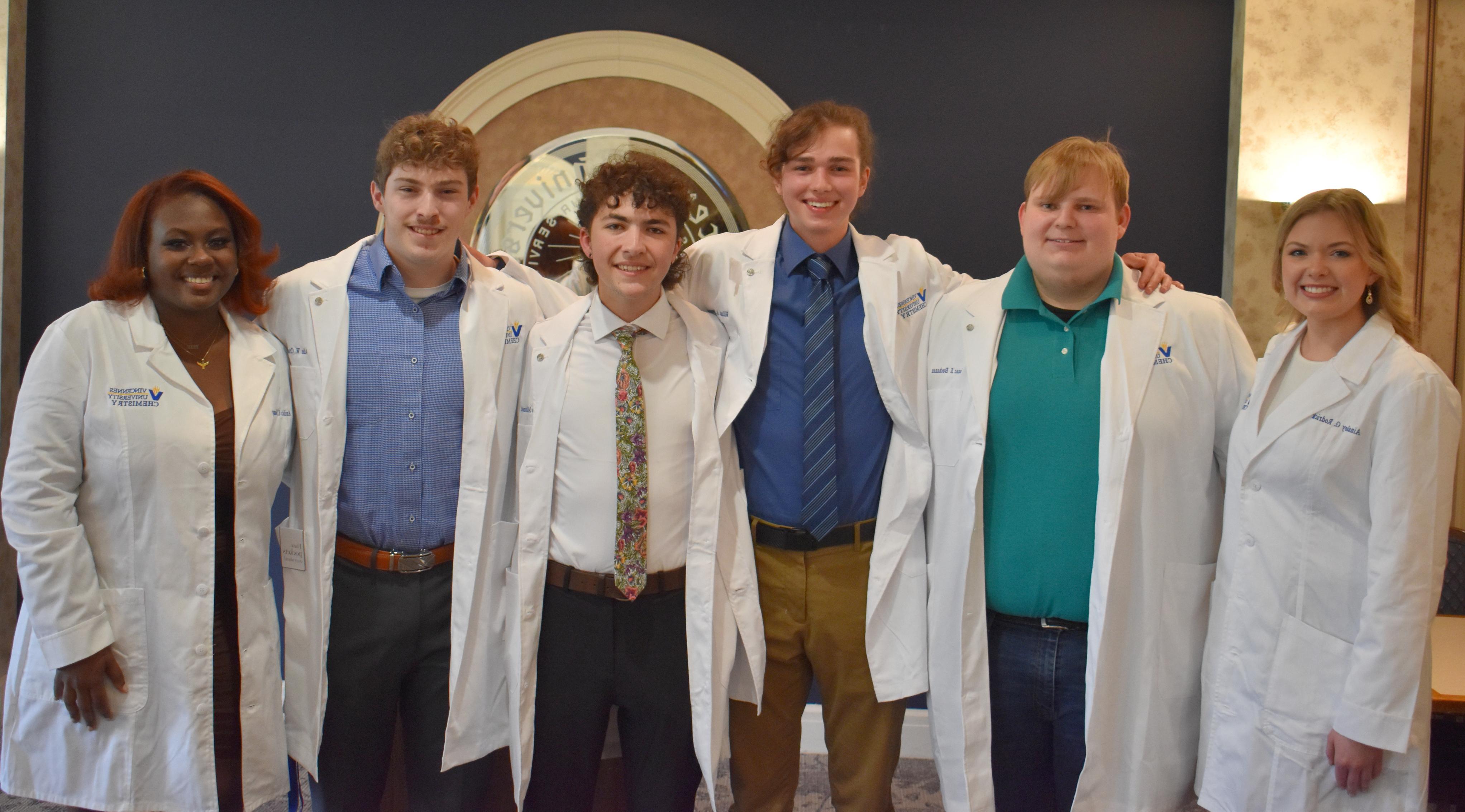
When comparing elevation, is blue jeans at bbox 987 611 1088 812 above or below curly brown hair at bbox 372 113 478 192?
below

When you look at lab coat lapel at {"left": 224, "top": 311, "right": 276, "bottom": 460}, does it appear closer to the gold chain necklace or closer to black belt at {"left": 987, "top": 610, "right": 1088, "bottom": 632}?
the gold chain necklace

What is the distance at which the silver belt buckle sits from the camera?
2170 mm

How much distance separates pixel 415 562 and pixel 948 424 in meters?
1.34

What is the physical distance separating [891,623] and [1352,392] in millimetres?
1101

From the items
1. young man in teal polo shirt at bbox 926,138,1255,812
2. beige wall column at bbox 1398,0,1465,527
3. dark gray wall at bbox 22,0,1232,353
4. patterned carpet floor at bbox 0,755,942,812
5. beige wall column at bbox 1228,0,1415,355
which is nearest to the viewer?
young man in teal polo shirt at bbox 926,138,1255,812

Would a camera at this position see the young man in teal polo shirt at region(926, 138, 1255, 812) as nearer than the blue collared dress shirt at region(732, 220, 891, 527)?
Yes

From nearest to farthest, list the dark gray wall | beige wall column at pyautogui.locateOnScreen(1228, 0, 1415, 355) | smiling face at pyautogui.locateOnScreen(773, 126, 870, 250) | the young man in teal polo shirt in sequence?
1. the young man in teal polo shirt
2. smiling face at pyautogui.locateOnScreen(773, 126, 870, 250)
3. beige wall column at pyautogui.locateOnScreen(1228, 0, 1415, 355)
4. the dark gray wall

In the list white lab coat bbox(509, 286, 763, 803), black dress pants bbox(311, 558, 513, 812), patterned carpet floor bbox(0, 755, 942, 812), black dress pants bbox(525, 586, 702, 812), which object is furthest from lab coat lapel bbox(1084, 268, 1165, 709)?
black dress pants bbox(311, 558, 513, 812)

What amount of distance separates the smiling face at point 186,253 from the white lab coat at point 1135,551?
5.91ft

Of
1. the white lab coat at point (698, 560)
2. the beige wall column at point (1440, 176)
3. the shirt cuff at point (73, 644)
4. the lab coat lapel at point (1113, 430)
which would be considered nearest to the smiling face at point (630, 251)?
the white lab coat at point (698, 560)

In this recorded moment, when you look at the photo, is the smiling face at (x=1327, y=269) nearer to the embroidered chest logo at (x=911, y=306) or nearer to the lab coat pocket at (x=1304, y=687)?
the lab coat pocket at (x=1304, y=687)

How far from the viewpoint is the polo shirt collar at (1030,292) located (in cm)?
209

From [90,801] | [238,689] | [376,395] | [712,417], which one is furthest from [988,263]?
[90,801]

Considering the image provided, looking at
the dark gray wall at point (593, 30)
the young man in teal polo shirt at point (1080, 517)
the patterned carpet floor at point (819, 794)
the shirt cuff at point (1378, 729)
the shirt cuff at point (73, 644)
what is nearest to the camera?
the shirt cuff at point (1378, 729)
